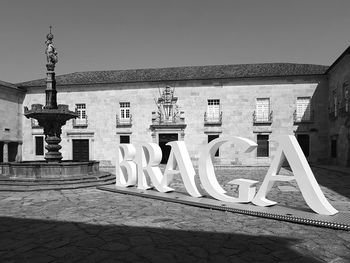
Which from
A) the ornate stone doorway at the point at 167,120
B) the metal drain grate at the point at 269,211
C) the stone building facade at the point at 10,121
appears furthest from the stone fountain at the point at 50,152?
the stone building facade at the point at 10,121

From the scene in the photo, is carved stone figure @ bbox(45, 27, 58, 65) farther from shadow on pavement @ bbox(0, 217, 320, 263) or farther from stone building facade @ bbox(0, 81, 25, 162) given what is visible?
stone building facade @ bbox(0, 81, 25, 162)

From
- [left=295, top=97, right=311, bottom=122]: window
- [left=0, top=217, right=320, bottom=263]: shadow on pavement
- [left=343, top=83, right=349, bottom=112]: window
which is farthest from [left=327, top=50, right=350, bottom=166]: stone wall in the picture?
[left=0, top=217, right=320, bottom=263]: shadow on pavement

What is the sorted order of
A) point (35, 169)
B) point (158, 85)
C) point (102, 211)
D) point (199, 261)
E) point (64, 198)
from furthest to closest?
point (158, 85) → point (35, 169) → point (64, 198) → point (102, 211) → point (199, 261)

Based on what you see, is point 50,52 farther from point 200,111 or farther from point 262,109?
point 262,109

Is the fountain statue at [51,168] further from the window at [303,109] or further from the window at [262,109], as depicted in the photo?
the window at [303,109]

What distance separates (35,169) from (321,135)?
19621 mm

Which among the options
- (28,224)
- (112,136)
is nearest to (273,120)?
(112,136)

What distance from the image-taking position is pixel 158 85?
2392cm

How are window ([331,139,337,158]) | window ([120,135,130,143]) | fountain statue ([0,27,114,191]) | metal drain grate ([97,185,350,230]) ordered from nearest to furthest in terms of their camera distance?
metal drain grate ([97,185,350,230])
fountain statue ([0,27,114,191])
window ([331,139,337,158])
window ([120,135,130,143])

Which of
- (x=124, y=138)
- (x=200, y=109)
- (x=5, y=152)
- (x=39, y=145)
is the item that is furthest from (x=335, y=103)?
(x=5, y=152)

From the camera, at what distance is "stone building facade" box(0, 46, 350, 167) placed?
22438 millimetres

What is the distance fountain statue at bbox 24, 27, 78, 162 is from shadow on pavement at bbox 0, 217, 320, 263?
684 cm

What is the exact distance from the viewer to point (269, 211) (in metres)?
6.22

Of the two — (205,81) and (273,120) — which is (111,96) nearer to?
(205,81)
